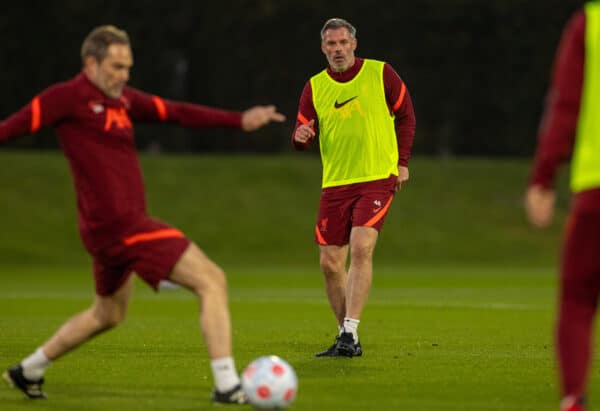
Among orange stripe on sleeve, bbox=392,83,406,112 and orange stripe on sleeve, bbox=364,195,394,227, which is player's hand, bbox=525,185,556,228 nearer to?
orange stripe on sleeve, bbox=364,195,394,227

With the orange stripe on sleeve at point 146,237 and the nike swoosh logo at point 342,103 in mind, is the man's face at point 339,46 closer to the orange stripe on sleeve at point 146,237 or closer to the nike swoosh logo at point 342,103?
the nike swoosh logo at point 342,103

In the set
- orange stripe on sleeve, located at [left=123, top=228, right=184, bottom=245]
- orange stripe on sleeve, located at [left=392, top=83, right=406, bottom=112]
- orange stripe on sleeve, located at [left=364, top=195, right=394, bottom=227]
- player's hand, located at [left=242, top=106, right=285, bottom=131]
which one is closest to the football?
orange stripe on sleeve, located at [left=123, top=228, right=184, bottom=245]

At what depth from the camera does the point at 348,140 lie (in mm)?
12469

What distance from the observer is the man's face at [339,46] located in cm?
1228

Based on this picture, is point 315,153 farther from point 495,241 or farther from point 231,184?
point 495,241

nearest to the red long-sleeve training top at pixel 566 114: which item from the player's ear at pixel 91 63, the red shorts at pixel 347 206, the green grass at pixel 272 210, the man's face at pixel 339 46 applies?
the player's ear at pixel 91 63

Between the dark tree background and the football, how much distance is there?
4936 centimetres

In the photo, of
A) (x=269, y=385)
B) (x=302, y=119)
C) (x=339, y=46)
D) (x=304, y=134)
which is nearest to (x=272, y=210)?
(x=302, y=119)

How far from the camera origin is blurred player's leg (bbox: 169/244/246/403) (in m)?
8.56

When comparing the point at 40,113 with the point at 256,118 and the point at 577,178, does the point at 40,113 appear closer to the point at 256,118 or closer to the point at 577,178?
the point at 256,118

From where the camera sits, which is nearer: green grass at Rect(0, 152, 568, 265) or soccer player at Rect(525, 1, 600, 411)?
soccer player at Rect(525, 1, 600, 411)

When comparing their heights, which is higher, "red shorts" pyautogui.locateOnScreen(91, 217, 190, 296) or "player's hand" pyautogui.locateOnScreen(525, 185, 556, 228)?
"player's hand" pyautogui.locateOnScreen(525, 185, 556, 228)

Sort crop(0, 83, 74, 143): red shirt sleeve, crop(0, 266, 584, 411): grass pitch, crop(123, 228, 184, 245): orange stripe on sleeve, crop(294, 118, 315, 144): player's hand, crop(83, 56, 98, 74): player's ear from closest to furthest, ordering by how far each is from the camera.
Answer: crop(0, 83, 74, 143): red shirt sleeve
crop(123, 228, 184, 245): orange stripe on sleeve
crop(83, 56, 98, 74): player's ear
crop(0, 266, 584, 411): grass pitch
crop(294, 118, 315, 144): player's hand

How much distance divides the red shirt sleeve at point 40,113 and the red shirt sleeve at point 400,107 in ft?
13.8
